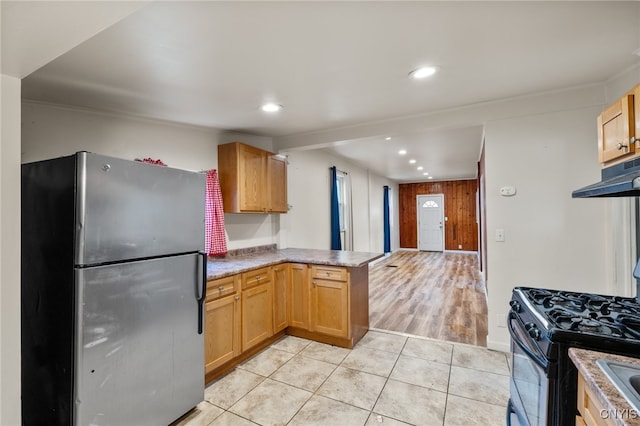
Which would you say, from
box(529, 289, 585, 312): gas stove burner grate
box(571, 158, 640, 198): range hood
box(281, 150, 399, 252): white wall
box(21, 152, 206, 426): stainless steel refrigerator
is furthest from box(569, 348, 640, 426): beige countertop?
box(281, 150, 399, 252): white wall

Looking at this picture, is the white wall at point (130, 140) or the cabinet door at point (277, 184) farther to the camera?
the cabinet door at point (277, 184)

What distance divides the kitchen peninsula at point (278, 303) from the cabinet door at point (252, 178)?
2.10 ft

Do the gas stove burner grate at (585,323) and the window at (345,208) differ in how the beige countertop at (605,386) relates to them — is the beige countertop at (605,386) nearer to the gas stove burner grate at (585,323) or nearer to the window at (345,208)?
the gas stove burner grate at (585,323)

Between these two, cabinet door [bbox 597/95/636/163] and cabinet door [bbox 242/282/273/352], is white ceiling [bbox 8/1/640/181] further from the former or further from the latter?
cabinet door [bbox 242/282/273/352]

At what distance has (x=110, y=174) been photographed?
1510 millimetres

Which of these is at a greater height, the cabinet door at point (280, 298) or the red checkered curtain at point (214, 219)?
the red checkered curtain at point (214, 219)

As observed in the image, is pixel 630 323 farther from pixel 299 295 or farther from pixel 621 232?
pixel 299 295

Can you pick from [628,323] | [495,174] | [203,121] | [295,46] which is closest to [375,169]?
[495,174]

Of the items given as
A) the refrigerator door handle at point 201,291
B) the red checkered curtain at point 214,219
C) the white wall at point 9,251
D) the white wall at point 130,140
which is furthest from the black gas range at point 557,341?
the white wall at point 130,140

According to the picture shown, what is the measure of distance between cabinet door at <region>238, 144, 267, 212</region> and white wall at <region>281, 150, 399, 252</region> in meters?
0.71

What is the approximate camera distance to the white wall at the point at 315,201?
4281 mm

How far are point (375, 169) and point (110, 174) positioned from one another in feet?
20.3

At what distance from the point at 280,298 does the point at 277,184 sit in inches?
55.4

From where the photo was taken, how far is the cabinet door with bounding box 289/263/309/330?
304 cm
